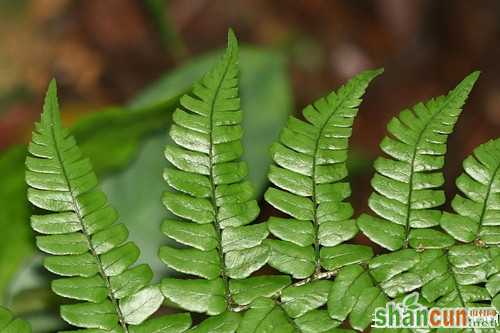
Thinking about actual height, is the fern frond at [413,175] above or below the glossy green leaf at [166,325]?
above

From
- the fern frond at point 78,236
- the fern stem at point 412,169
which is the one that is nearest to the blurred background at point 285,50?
the fern stem at point 412,169

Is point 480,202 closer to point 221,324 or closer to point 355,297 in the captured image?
point 355,297

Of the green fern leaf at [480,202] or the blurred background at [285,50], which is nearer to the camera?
the green fern leaf at [480,202]

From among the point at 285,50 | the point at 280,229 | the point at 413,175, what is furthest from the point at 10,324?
the point at 285,50

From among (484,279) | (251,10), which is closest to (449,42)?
(251,10)

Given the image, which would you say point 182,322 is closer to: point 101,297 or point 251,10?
point 101,297

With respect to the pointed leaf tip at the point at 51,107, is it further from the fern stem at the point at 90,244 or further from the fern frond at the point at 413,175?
the fern frond at the point at 413,175

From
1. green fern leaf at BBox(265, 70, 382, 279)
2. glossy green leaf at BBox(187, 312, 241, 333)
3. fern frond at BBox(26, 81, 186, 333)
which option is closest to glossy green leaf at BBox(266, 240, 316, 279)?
green fern leaf at BBox(265, 70, 382, 279)
